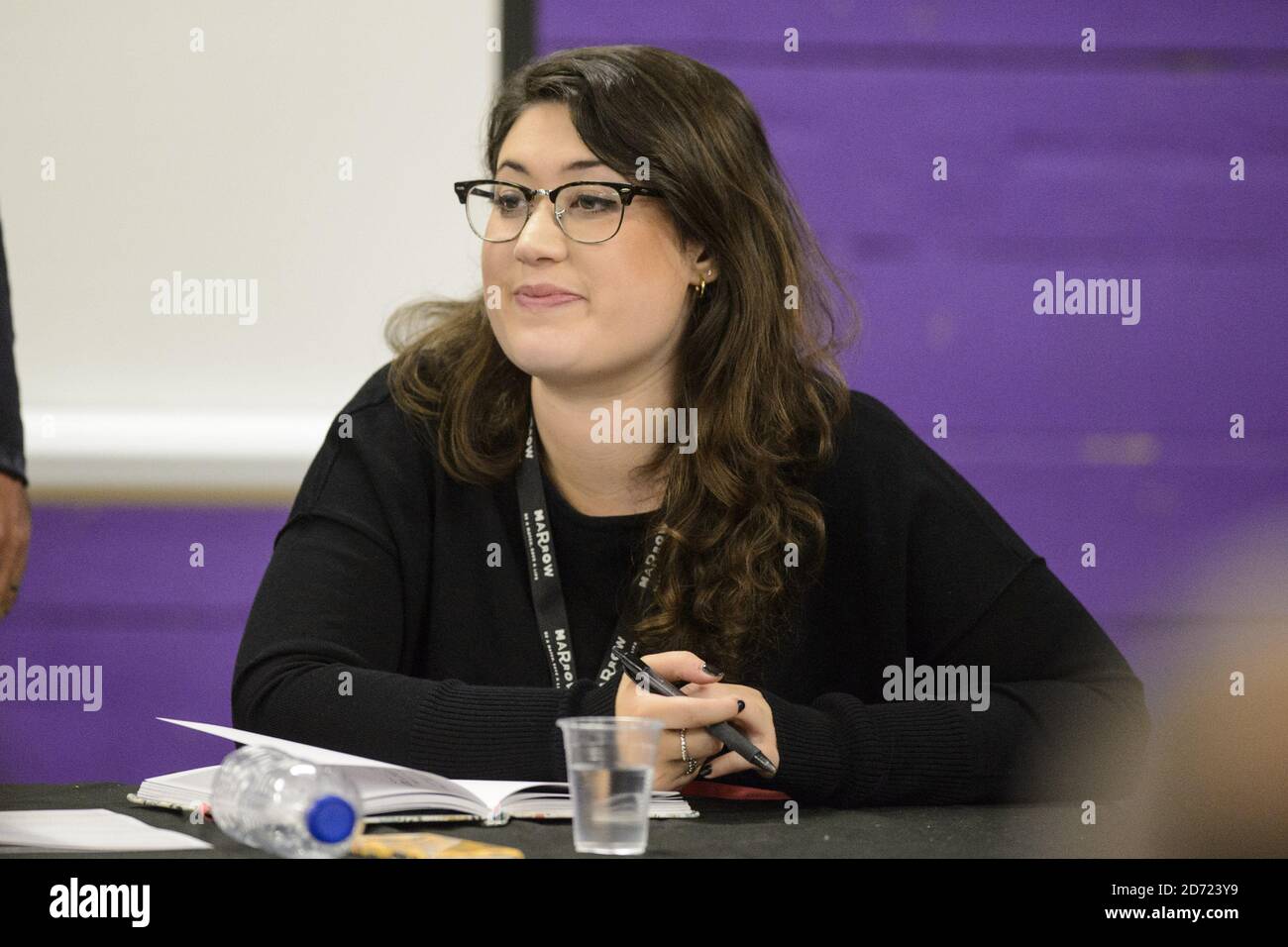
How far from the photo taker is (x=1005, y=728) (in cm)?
150

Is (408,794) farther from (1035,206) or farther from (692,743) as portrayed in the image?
(1035,206)

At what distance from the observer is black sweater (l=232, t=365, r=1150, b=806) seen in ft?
4.69

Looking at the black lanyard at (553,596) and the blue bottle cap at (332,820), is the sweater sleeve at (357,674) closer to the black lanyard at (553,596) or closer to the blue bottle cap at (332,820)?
the black lanyard at (553,596)

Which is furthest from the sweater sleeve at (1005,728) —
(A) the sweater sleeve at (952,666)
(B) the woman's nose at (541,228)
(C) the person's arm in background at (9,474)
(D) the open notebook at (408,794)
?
(C) the person's arm in background at (9,474)

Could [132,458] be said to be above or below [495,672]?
above

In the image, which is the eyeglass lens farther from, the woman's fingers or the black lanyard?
the woman's fingers

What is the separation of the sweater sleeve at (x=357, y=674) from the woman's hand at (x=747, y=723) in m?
0.13

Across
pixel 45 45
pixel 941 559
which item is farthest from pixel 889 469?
pixel 45 45

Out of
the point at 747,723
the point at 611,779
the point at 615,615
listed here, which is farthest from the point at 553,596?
the point at 611,779

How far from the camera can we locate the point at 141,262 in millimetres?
2867

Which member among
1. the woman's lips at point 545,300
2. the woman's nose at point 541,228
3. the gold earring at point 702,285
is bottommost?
the woman's lips at point 545,300

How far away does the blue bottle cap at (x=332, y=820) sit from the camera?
96cm
